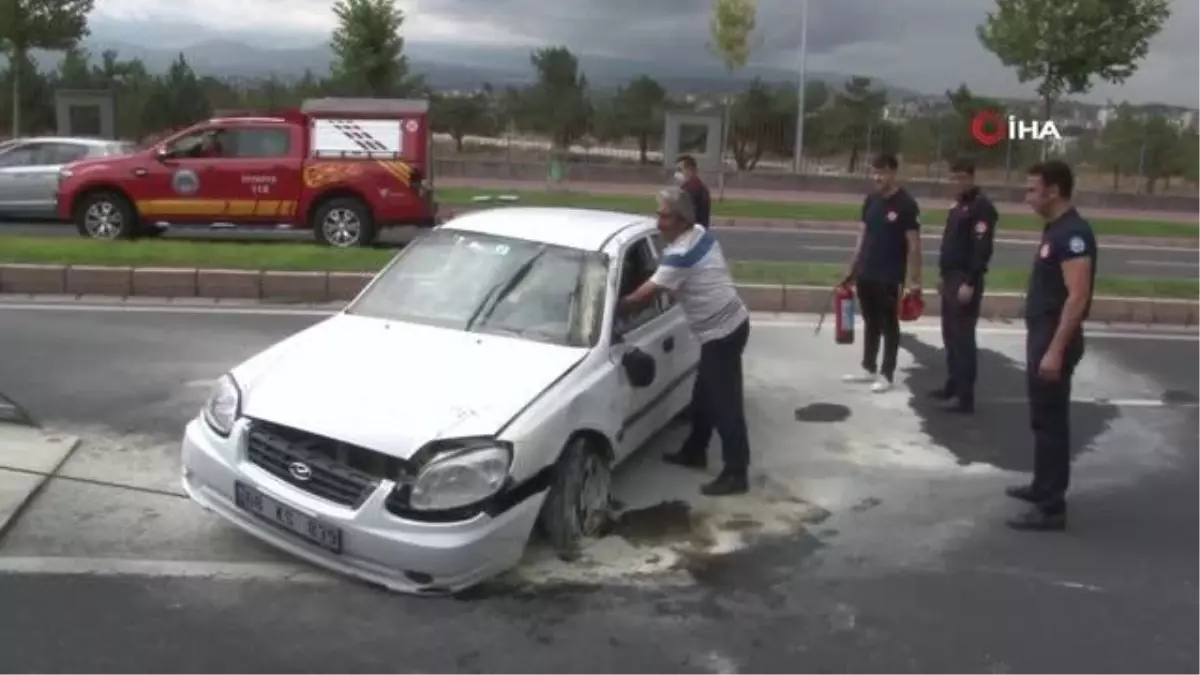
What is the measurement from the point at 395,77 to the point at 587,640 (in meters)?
25.5

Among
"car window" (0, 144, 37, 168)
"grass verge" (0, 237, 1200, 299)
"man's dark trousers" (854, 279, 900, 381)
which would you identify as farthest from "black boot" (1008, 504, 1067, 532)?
"car window" (0, 144, 37, 168)

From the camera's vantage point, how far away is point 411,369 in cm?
529

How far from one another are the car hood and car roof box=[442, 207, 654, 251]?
2.79 ft

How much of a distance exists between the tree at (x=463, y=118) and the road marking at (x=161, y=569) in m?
28.4

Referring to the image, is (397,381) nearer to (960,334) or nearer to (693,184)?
(960,334)

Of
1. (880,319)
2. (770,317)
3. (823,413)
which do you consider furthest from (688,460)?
(770,317)

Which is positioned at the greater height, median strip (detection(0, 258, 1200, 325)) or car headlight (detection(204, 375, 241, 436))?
car headlight (detection(204, 375, 241, 436))

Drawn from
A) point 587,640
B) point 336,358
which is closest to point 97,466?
point 336,358

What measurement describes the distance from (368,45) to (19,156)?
35.5 ft

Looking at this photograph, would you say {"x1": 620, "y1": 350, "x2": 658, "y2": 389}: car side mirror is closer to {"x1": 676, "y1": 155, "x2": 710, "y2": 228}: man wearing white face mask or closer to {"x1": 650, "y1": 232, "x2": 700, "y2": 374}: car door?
{"x1": 650, "y1": 232, "x2": 700, "y2": 374}: car door

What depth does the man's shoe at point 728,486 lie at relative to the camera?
6.34 metres

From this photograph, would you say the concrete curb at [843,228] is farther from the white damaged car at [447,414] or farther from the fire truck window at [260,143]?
the white damaged car at [447,414]

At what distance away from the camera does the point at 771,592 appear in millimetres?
5113

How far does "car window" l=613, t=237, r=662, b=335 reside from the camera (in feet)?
20.1
